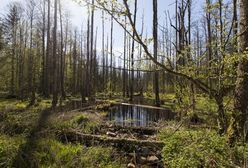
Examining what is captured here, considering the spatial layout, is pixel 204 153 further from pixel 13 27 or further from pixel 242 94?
pixel 13 27

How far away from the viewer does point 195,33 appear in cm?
4669

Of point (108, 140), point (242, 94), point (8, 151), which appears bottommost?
point (108, 140)

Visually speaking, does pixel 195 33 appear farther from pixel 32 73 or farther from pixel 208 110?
pixel 208 110

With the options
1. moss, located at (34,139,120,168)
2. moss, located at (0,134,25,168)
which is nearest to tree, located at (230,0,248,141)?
moss, located at (34,139,120,168)

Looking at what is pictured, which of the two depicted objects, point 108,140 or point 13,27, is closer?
point 108,140

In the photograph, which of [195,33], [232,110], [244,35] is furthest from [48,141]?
[195,33]

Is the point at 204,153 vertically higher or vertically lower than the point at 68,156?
higher

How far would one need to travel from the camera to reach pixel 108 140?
8508mm

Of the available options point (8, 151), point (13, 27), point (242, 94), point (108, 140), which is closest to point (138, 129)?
point (108, 140)

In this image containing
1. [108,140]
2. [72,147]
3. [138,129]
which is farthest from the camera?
[138,129]

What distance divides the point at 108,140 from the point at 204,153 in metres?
3.88

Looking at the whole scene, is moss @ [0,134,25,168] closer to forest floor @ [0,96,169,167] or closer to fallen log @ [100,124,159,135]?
forest floor @ [0,96,169,167]

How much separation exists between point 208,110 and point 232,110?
113 centimetres

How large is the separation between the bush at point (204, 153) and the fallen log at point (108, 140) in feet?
5.60
